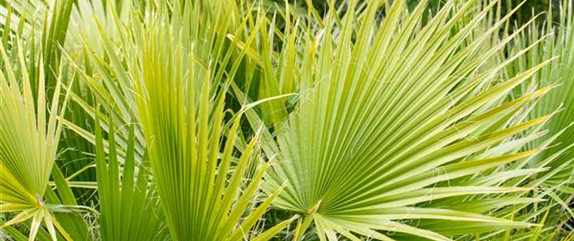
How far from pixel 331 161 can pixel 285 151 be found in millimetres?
92

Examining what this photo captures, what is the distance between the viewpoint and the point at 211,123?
1353 mm

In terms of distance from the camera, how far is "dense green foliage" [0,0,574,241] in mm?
1042

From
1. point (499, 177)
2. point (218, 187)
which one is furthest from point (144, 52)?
point (499, 177)

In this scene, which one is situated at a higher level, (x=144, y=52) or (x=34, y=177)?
(x=144, y=52)

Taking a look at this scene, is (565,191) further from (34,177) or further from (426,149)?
(34,177)

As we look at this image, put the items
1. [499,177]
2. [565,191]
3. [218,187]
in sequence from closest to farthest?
[218,187], [499,177], [565,191]

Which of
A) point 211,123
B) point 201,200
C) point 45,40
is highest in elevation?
point 45,40

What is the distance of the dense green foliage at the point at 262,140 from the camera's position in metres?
1.04

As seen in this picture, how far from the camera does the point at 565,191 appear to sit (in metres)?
1.59

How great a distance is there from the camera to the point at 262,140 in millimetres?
1343

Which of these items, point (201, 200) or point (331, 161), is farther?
point (331, 161)

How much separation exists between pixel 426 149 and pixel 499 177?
0.20 metres

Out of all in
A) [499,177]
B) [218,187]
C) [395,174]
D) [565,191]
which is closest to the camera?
[218,187]

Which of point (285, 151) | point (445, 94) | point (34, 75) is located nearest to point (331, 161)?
point (285, 151)
